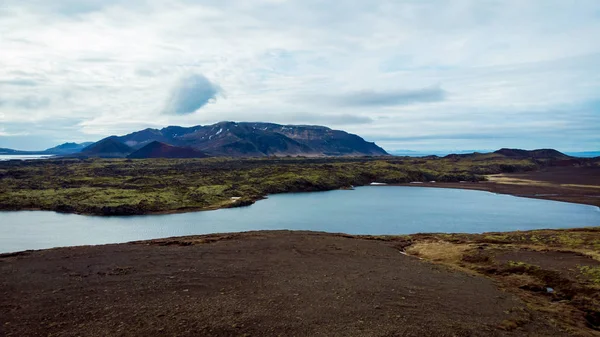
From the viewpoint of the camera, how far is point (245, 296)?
21875 millimetres

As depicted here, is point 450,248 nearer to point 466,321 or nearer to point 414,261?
point 414,261

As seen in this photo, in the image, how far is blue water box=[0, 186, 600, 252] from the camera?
47406 mm

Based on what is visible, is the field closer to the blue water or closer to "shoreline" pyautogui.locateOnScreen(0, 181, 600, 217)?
"shoreline" pyautogui.locateOnScreen(0, 181, 600, 217)

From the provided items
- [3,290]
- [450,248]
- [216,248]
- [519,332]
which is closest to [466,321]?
[519,332]

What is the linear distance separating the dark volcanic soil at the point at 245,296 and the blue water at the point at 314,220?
16.8m

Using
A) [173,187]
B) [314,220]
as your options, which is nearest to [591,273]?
[314,220]

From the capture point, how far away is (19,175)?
109 meters

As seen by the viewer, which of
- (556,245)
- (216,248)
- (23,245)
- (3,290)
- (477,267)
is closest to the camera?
(3,290)

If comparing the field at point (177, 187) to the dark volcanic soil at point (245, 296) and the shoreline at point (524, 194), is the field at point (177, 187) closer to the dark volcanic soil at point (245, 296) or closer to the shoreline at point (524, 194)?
the shoreline at point (524, 194)

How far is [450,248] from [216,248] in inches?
785

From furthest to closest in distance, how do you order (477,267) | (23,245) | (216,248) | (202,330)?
(23,245) → (216,248) → (477,267) → (202,330)

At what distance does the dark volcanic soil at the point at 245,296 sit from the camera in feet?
59.9

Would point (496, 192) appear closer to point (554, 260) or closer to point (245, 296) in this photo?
point (554, 260)

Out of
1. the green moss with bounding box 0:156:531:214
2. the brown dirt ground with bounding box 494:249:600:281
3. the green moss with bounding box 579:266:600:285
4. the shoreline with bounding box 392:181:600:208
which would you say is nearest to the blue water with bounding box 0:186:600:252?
the green moss with bounding box 0:156:531:214
